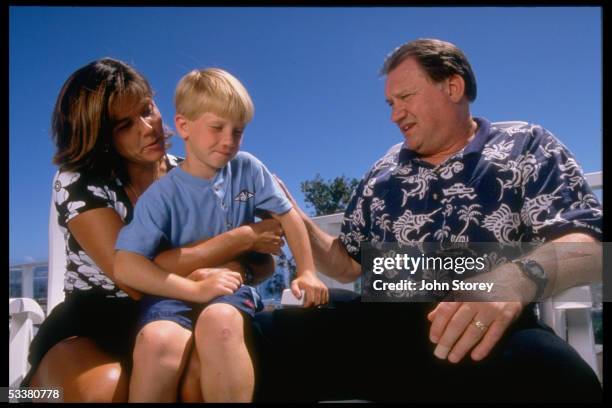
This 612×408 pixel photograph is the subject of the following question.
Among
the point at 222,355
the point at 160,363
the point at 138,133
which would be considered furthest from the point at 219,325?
the point at 138,133

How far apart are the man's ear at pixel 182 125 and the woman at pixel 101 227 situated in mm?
52

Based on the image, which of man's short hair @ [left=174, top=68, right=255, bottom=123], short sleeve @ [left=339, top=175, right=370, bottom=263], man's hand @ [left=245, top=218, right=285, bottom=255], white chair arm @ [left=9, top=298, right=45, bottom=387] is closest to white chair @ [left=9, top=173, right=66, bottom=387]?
white chair arm @ [left=9, top=298, right=45, bottom=387]

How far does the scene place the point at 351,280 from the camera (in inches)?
62.4

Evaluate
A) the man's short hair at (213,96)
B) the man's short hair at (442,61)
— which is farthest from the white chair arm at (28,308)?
the man's short hair at (442,61)

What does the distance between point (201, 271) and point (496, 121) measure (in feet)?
3.24

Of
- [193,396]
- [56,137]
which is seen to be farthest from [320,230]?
[56,137]

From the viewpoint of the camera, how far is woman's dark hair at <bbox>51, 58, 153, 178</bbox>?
1.53 metres

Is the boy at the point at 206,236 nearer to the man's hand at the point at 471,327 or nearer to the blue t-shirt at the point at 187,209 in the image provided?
the blue t-shirt at the point at 187,209

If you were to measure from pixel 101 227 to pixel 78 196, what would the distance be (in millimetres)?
120

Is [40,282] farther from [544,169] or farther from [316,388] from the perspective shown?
[544,169]

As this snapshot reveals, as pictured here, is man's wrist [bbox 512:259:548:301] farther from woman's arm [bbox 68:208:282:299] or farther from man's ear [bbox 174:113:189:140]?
man's ear [bbox 174:113:189:140]

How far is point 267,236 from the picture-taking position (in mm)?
1534

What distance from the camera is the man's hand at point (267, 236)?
1520mm

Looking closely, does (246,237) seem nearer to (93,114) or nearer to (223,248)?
(223,248)
